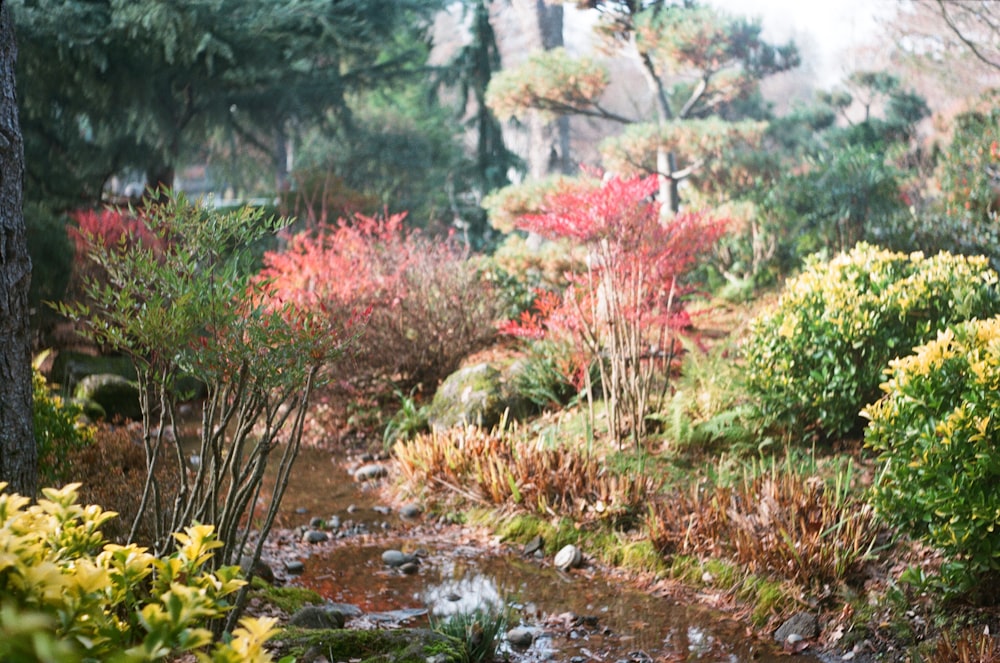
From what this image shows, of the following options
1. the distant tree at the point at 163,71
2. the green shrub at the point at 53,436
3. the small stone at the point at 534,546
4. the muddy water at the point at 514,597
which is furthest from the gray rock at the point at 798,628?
the distant tree at the point at 163,71

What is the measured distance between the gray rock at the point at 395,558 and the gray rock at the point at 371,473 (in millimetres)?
1714

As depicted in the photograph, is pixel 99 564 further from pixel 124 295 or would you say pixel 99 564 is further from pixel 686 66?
pixel 686 66

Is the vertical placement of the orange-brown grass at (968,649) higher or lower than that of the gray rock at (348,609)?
higher

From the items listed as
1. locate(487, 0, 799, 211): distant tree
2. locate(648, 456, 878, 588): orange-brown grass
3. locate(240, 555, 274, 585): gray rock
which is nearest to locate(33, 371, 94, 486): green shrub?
locate(240, 555, 274, 585): gray rock

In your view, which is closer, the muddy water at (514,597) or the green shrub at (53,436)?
the muddy water at (514,597)

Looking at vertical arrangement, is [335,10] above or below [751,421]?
above

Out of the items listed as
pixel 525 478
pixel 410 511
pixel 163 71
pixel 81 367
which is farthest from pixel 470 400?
pixel 163 71

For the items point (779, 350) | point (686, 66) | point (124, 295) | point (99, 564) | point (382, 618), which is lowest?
point (382, 618)

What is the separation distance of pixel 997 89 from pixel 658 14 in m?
5.20

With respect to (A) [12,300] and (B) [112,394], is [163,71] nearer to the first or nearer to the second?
(B) [112,394]

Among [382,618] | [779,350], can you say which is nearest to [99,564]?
[382,618]

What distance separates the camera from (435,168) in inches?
646

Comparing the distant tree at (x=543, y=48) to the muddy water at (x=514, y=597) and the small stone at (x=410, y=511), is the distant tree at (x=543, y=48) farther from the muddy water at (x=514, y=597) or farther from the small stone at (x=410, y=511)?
the muddy water at (x=514, y=597)

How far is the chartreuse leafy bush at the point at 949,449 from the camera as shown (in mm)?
3166
